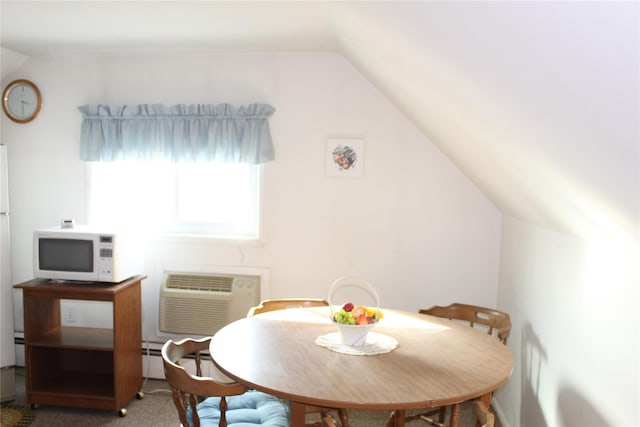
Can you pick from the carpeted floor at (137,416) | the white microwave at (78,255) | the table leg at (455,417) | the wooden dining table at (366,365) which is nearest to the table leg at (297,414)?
the wooden dining table at (366,365)

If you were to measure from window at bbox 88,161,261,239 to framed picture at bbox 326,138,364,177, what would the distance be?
2.30ft

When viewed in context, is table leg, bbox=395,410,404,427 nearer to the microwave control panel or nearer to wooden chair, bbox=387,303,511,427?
wooden chair, bbox=387,303,511,427

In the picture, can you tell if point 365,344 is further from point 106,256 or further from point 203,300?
point 106,256

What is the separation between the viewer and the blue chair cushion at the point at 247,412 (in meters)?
2.06

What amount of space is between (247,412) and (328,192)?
68.2 inches

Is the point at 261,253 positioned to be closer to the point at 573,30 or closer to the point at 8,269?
the point at 8,269

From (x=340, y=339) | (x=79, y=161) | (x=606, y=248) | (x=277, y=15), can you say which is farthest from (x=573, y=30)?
(x=79, y=161)

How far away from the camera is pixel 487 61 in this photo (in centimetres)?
130

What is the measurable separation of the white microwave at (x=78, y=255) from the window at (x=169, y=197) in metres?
0.59

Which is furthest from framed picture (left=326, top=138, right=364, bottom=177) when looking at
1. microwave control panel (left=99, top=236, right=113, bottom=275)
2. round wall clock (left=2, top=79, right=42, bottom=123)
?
round wall clock (left=2, top=79, right=42, bottom=123)

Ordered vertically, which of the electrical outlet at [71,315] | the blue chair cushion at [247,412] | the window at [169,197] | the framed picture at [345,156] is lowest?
the electrical outlet at [71,315]

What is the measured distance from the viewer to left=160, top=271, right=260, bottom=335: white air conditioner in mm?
3510

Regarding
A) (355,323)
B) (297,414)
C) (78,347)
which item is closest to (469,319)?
(355,323)

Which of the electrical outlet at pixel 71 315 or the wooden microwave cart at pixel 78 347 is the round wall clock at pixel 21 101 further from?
the electrical outlet at pixel 71 315
